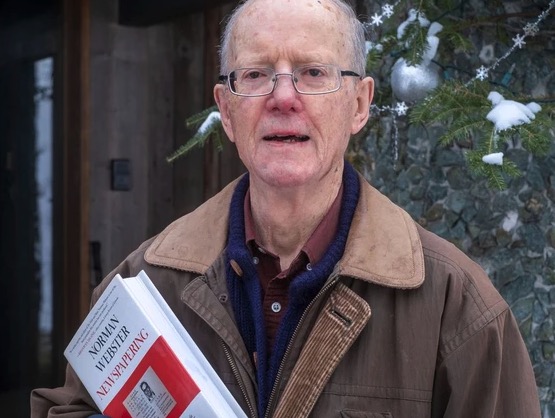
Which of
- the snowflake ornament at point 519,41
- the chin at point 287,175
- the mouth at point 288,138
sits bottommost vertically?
the chin at point 287,175

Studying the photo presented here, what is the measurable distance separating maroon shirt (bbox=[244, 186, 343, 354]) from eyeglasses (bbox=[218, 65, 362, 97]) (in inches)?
9.8

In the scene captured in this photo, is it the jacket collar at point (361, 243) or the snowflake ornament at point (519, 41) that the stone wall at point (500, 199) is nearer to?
the snowflake ornament at point (519, 41)

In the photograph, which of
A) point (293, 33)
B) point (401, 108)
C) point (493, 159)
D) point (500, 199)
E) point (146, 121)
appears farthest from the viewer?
point (146, 121)

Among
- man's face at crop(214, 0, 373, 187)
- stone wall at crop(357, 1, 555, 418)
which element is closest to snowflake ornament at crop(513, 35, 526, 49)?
stone wall at crop(357, 1, 555, 418)

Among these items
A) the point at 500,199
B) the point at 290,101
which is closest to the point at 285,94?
the point at 290,101

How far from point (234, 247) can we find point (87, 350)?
0.35m

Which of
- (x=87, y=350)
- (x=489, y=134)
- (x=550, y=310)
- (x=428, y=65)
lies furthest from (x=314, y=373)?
(x=550, y=310)

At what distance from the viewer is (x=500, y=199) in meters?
3.52

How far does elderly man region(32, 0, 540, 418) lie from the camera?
1659mm

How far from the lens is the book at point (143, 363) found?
159 cm

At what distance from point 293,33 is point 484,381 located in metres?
0.73

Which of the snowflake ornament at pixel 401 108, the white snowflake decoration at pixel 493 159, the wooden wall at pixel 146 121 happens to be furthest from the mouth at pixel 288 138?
the wooden wall at pixel 146 121

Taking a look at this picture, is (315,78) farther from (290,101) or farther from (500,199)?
(500,199)

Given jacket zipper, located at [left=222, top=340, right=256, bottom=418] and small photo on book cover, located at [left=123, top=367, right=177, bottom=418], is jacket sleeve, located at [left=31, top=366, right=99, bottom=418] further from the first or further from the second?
jacket zipper, located at [left=222, top=340, right=256, bottom=418]
